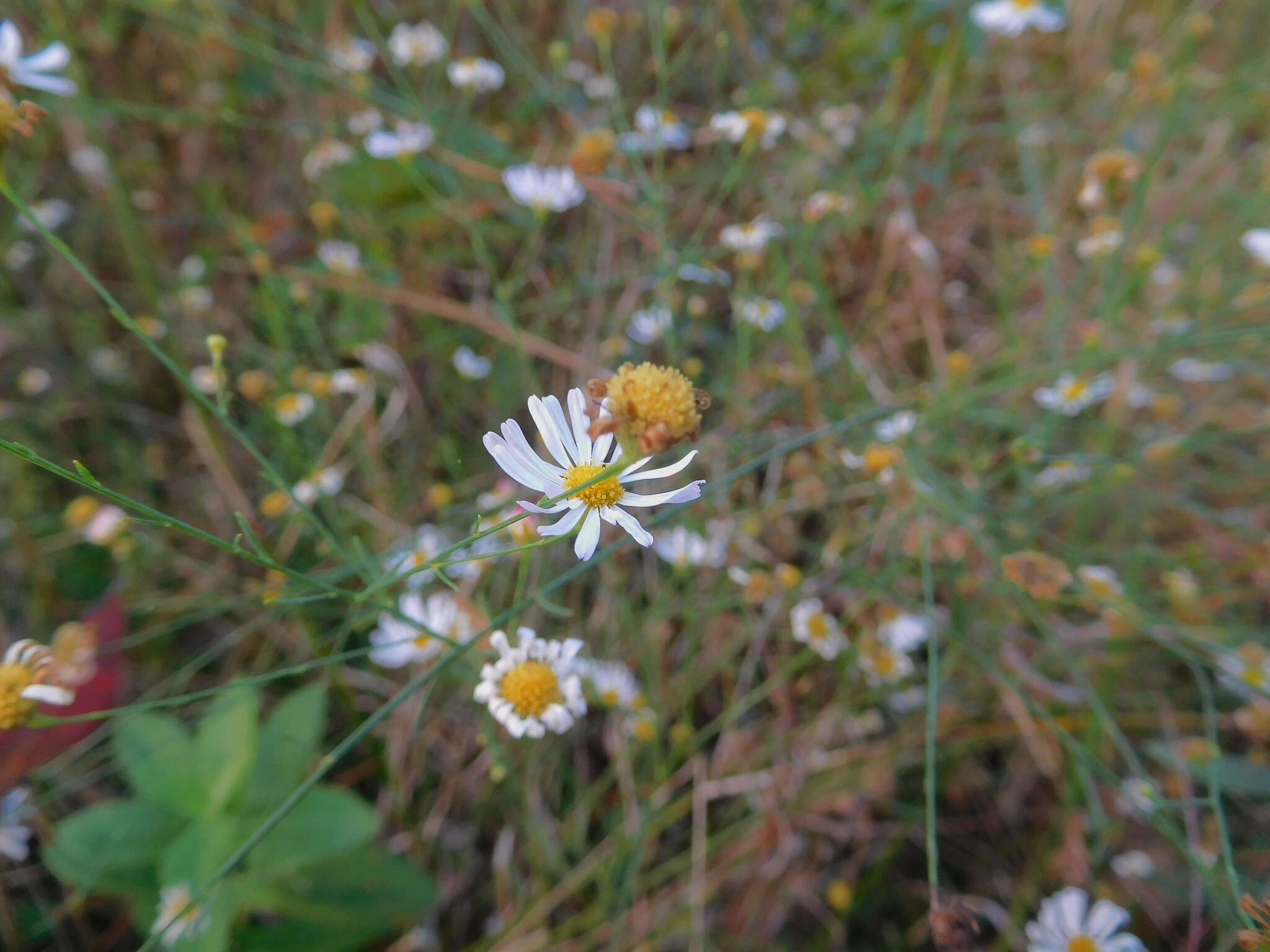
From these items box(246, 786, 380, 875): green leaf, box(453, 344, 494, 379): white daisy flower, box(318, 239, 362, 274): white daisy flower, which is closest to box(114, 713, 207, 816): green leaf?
box(246, 786, 380, 875): green leaf

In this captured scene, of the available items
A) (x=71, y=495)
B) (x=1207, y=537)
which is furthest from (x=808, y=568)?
(x=71, y=495)

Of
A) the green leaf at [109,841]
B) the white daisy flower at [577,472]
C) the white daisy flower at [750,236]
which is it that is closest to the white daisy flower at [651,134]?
the white daisy flower at [750,236]

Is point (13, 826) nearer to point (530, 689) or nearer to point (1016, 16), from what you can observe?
point (530, 689)

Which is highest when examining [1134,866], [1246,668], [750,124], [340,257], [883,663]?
[340,257]

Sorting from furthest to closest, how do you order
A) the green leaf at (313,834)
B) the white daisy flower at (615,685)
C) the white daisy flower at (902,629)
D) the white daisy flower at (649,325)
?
1. the white daisy flower at (649,325)
2. the white daisy flower at (902,629)
3. the white daisy flower at (615,685)
4. the green leaf at (313,834)

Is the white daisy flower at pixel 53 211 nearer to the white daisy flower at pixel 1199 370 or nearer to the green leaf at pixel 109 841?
the green leaf at pixel 109 841

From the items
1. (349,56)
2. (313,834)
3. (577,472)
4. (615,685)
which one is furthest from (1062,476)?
(349,56)
